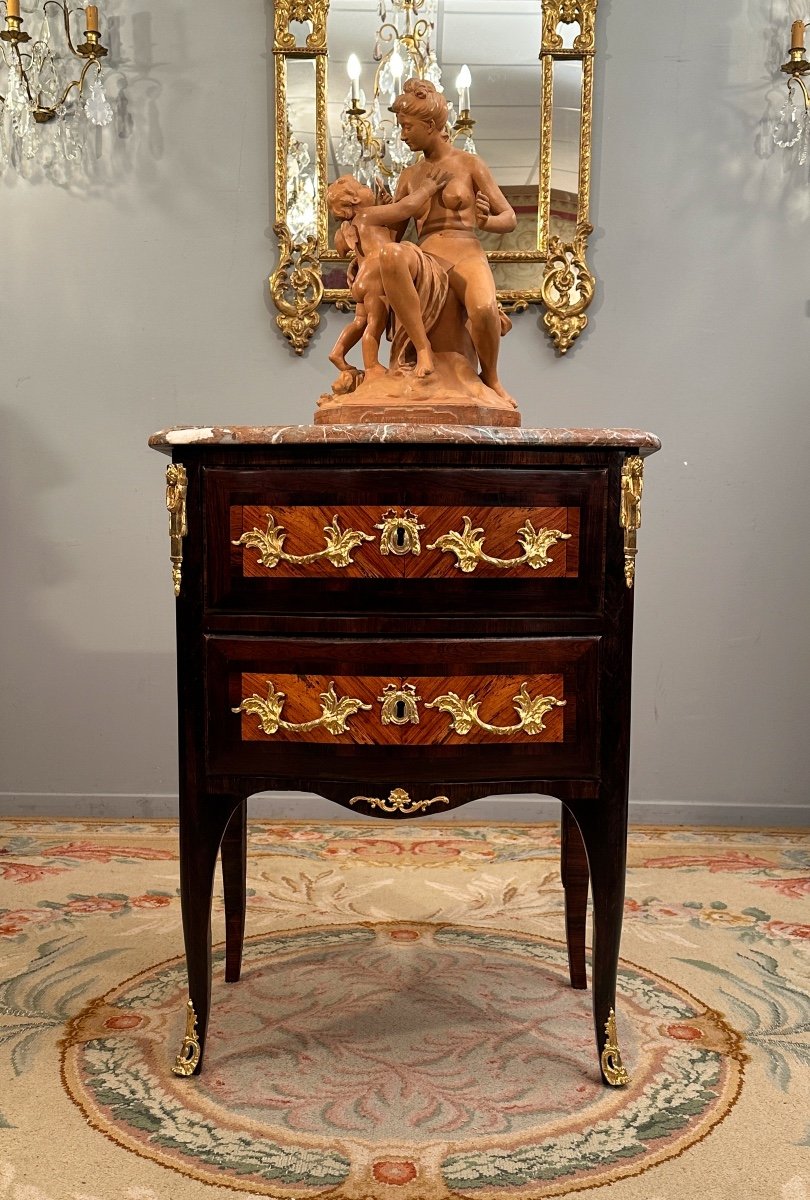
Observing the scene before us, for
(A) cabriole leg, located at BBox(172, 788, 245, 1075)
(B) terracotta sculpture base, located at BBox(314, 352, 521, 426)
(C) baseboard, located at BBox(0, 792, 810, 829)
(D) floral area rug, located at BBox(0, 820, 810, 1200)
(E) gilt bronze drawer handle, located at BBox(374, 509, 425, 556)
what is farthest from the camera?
(C) baseboard, located at BBox(0, 792, 810, 829)

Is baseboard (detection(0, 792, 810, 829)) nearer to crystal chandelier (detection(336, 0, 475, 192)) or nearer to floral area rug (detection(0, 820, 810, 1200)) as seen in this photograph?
floral area rug (detection(0, 820, 810, 1200))

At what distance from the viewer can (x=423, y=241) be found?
2.00m

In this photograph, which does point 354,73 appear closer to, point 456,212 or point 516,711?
point 456,212

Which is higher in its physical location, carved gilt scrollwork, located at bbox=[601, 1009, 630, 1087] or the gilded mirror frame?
the gilded mirror frame

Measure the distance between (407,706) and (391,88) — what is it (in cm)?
221

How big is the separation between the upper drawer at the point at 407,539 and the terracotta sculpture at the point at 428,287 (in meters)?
0.28

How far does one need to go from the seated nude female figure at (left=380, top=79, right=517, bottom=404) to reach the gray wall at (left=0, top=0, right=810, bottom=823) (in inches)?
49.1

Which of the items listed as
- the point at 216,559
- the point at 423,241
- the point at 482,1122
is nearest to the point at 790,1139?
the point at 482,1122

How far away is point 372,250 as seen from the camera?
1.93m

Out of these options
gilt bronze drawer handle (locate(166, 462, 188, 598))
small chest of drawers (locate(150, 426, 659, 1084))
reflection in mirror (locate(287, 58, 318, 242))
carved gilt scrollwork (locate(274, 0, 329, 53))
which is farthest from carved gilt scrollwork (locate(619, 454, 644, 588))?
carved gilt scrollwork (locate(274, 0, 329, 53))

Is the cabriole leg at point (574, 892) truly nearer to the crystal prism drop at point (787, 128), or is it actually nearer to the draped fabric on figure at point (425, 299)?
the draped fabric on figure at point (425, 299)

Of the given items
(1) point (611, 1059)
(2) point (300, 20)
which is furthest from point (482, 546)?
(2) point (300, 20)

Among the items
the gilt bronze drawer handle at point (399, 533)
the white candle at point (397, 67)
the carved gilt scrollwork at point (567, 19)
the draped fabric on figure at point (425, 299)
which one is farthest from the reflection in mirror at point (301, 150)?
the gilt bronze drawer handle at point (399, 533)

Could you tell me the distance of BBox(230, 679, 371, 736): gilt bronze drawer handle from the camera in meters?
1.65
